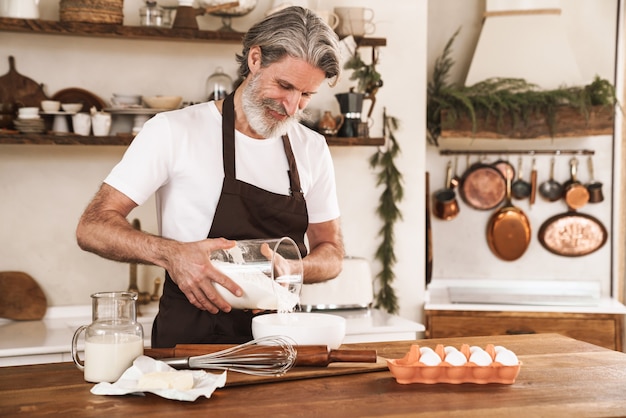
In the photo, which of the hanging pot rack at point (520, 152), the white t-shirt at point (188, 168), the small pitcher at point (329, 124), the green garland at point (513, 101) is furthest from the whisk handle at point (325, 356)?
the hanging pot rack at point (520, 152)

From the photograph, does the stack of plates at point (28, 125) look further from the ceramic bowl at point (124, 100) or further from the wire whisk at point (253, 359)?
the wire whisk at point (253, 359)

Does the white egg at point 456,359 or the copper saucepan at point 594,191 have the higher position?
the copper saucepan at point 594,191

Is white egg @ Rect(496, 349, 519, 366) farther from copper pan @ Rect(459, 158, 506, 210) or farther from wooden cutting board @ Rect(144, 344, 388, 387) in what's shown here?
copper pan @ Rect(459, 158, 506, 210)

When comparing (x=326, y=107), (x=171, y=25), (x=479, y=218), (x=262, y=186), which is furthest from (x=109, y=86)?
(x=479, y=218)

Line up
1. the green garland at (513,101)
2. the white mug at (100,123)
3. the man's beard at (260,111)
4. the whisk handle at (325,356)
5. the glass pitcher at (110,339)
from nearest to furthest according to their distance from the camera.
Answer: the glass pitcher at (110,339) → the whisk handle at (325,356) → the man's beard at (260,111) → the white mug at (100,123) → the green garland at (513,101)

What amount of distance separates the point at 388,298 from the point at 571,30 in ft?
6.33

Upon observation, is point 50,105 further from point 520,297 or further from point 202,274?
point 520,297

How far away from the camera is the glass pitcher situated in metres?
1.68

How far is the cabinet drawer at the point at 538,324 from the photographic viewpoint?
3863 mm

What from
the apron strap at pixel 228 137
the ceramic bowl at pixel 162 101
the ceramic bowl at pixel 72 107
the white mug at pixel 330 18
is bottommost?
the apron strap at pixel 228 137

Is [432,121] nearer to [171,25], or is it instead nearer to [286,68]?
[171,25]

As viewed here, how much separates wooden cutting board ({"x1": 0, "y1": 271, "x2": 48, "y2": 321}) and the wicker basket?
1139 mm

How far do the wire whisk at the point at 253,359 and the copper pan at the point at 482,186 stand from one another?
293 cm

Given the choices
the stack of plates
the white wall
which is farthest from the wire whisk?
the white wall
